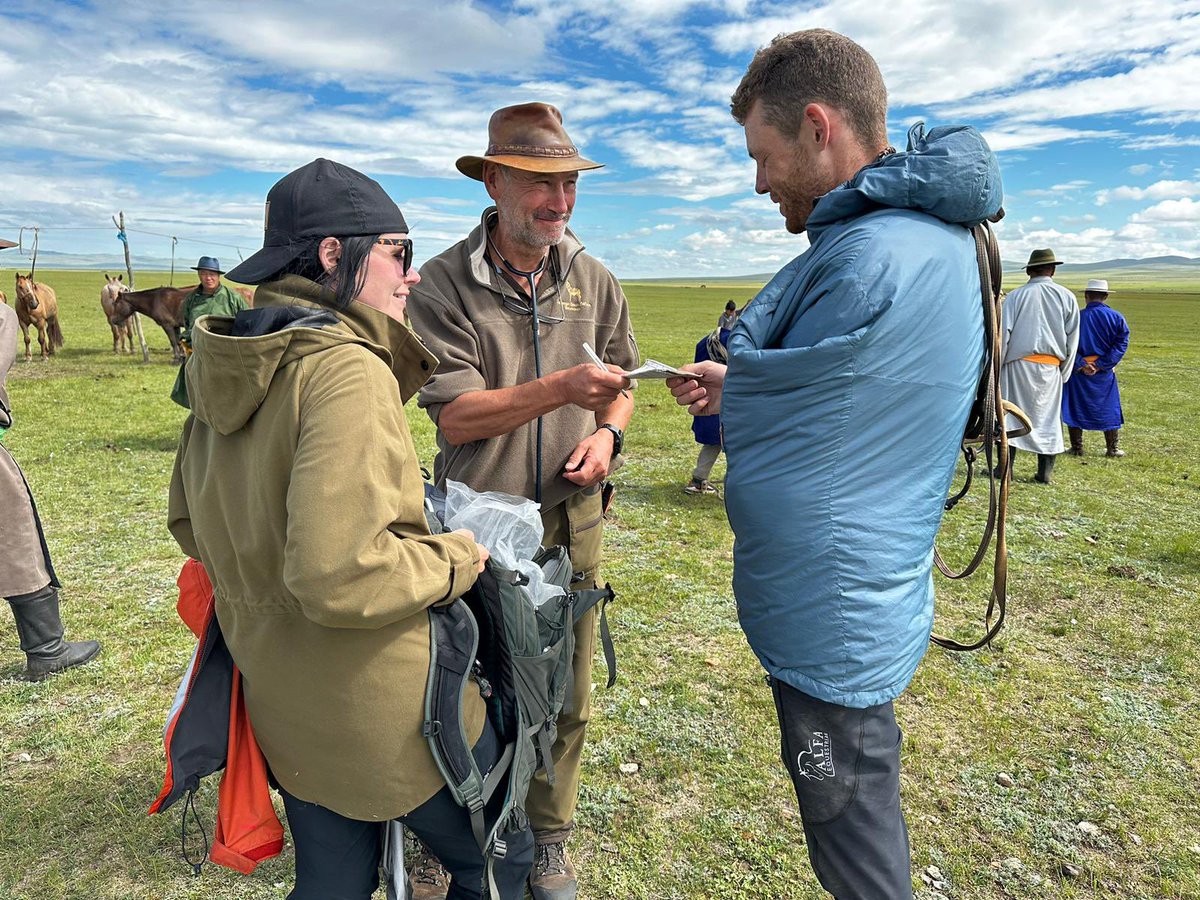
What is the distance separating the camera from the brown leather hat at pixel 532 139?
2.83 m

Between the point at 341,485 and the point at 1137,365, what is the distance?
1179 inches

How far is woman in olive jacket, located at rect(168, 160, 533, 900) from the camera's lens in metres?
1.66

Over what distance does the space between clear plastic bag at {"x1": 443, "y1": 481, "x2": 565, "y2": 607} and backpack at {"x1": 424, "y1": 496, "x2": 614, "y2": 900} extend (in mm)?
64

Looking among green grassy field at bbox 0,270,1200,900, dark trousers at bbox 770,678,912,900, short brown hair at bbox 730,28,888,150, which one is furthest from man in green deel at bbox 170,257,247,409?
dark trousers at bbox 770,678,912,900

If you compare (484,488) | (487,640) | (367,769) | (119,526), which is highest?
(484,488)

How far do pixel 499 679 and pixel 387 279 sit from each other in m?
1.17

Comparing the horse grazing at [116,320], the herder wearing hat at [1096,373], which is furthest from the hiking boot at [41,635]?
the horse grazing at [116,320]

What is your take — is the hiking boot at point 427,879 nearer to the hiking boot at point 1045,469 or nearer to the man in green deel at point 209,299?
the man in green deel at point 209,299

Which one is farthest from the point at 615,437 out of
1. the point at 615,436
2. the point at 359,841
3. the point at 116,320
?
the point at 116,320

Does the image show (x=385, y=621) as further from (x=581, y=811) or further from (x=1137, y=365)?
(x=1137, y=365)

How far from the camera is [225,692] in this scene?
201cm

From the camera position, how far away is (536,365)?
9.99 ft

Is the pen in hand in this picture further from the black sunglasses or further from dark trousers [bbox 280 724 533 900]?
dark trousers [bbox 280 724 533 900]

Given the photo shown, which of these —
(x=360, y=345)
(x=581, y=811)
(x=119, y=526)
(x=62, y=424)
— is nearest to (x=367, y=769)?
(x=360, y=345)
